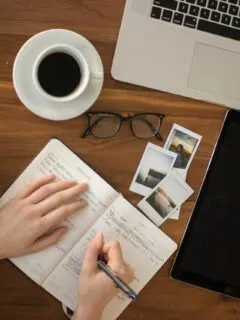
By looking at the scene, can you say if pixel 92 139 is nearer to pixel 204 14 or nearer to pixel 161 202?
pixel 161 202

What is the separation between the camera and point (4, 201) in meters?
0.91

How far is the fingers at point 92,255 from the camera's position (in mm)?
879

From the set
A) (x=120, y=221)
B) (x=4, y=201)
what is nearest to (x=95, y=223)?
(x=120, y=221)

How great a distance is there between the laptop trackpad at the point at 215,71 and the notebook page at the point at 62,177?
0.84 ft

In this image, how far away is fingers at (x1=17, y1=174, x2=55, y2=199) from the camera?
0.90 metres

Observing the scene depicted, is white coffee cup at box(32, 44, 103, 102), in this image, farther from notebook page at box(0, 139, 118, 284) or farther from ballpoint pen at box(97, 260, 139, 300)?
ballpoint pen at box(97, 260, 139, 300)

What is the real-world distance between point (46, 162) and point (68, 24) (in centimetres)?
26

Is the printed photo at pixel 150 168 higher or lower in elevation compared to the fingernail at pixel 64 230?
higher

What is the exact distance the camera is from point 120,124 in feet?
3.04

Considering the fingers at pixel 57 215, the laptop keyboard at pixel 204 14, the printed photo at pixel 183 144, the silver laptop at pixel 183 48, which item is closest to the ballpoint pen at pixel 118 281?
the fingers at pixel 57 215

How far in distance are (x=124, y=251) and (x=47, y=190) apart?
0.19 metres

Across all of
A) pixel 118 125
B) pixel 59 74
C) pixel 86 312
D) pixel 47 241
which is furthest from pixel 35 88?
pixel 86 312

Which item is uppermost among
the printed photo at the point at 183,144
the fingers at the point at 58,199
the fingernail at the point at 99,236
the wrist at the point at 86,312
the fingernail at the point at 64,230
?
the printed photo at the point at 183,144

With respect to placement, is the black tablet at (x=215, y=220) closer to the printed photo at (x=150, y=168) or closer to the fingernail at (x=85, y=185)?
the printed photo at (x=150, y=168)
